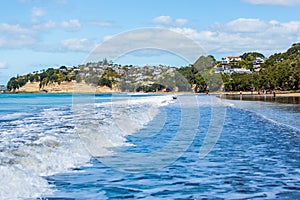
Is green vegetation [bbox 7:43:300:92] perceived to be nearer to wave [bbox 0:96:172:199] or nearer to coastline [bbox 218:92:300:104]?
coastline [bbox 218:92:300:104]

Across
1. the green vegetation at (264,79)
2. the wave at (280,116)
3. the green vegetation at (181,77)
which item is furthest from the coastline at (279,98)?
the wave at (280,116)

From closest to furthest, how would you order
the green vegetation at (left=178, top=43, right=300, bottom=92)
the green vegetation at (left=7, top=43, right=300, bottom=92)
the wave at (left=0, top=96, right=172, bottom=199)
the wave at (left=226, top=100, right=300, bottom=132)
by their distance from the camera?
the wave at (left=0, top=96, right=172, bottom=199), the wave at (left=226, top=100, right=300, bottom=132), the green vegetation at (left=7, top=43, right=300, bottom=92), the green vegetation at (left=178, top=43, right=300, bottom=92)

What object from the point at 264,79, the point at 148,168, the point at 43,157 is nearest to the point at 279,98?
the point at 264,79

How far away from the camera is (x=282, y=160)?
12977mm

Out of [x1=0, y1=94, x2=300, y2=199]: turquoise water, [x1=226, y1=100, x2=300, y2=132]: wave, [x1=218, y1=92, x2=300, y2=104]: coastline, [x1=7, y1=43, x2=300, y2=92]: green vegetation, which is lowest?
[x1=0, y1=94, x2=300, y2=199]: turquoise water

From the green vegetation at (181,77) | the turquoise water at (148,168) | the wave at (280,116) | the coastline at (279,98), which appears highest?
the green vegetation at (181,77)

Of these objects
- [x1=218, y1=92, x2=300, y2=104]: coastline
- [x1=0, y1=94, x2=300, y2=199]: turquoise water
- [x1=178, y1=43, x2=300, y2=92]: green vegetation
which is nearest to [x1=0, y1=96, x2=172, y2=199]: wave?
[x1=0, y1=94, x2=300, y2=199]: turquoise water

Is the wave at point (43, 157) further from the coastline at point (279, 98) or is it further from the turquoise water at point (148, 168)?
the coastline at point (279, 98)

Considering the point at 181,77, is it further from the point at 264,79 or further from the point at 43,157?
the point at 43,157

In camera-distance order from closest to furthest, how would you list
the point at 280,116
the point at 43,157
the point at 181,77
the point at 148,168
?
the point at 148,168 → the point at 43,157 → the point at 280,116 → the point at 181,77

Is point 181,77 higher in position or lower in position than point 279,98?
higher

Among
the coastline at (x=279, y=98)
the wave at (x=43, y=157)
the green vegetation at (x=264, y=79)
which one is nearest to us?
the wave at (x=43, y=157)

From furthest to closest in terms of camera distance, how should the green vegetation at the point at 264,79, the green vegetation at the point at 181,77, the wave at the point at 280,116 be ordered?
the green vegetation at the point at 264,79 → the green vegetation at the point at 181,77 → the wave at the point at 280,116

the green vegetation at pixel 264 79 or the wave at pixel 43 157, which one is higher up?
the green vegetation at pixel 264 79
